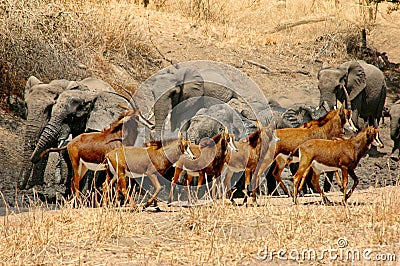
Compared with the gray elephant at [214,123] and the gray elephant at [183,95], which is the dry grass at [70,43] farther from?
the gray elephant at [214,123]

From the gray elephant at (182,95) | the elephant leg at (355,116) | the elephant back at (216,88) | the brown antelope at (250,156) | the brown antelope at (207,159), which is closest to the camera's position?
the brown antelope at (207,159)

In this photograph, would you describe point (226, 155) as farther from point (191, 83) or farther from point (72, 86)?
point (191, 83)

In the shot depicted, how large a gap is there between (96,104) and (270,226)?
5.02 m

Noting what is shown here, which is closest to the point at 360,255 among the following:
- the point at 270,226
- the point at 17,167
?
the point at 270,226

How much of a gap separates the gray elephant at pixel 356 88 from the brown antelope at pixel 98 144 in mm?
5619

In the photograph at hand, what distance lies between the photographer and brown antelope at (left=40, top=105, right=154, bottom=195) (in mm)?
10500

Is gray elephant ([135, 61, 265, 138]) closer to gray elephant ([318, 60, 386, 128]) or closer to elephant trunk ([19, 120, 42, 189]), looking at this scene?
gray elephant ([318, 60, 386, 128])

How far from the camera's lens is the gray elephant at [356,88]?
1647 cm

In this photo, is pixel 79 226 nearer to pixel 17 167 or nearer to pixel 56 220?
pixel 56 220

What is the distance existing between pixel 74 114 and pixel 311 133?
360 cm

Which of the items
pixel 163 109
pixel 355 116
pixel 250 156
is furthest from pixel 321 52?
pixel 250 156

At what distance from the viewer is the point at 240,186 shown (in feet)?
39.7

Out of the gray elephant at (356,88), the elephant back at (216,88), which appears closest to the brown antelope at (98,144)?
the elephant back at (216,88)

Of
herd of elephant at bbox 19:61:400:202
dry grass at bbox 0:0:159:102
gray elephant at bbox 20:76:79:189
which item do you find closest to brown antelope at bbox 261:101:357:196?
herd of elephant at bbox 19:61:400:202
